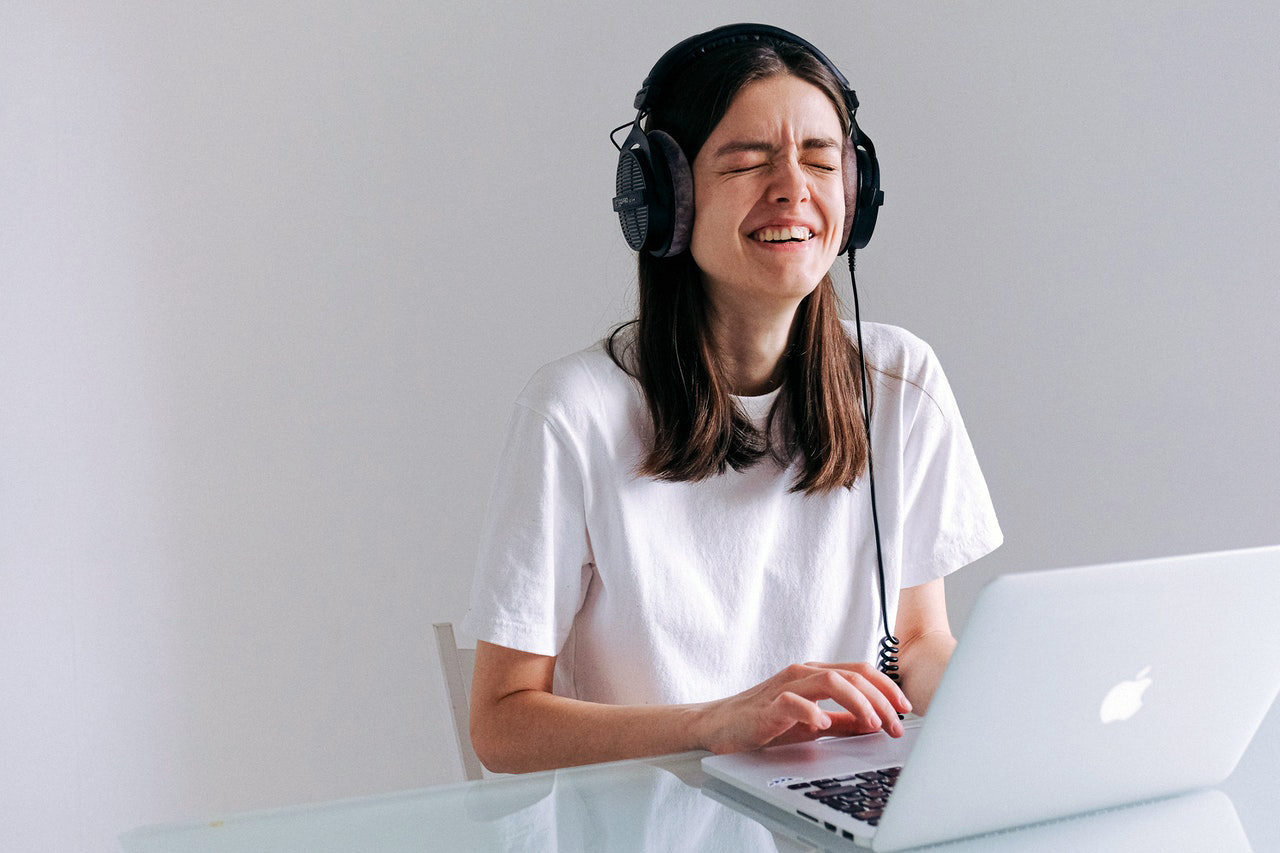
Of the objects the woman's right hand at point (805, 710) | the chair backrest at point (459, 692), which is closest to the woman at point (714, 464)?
the chair backrest at point (459, 692)

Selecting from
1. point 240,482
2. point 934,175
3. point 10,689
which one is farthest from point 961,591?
point 10,689

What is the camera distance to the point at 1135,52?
2.03 m

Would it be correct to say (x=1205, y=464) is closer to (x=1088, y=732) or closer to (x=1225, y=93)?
(x=1225, y=93)

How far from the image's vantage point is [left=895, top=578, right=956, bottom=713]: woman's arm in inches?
51.0

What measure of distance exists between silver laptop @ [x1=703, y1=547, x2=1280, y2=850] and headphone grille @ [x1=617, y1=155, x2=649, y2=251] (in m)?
0.66

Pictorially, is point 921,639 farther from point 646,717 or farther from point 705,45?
point 705,45

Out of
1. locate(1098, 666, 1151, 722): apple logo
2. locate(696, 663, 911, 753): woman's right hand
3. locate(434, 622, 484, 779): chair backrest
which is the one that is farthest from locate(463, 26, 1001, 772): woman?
locate(1098, 666, 1151, 722): apple logo

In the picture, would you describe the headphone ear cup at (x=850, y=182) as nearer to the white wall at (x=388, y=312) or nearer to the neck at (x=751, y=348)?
the neck at (x=751, y=348)

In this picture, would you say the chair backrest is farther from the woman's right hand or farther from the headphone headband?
the headphone headband

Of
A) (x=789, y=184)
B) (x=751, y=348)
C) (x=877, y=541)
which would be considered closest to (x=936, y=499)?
(x=877, y=541)

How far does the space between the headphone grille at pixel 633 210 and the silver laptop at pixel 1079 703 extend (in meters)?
0.66

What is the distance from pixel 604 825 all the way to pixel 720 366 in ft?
2.23

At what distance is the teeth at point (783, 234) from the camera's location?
4.21ft

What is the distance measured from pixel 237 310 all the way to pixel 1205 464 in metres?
1.70
